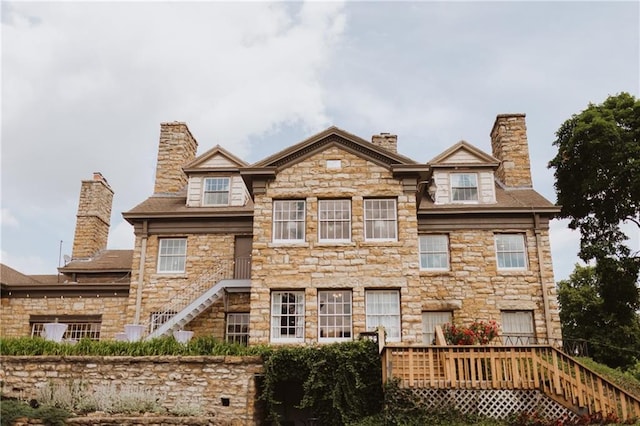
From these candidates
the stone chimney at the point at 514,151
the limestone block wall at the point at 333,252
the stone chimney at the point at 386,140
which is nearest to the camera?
the limestone block wall at the point at 333,252

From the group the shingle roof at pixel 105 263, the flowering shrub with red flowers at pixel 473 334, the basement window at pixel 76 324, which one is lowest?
the flowering shrub with red flowers at pixel 473 334

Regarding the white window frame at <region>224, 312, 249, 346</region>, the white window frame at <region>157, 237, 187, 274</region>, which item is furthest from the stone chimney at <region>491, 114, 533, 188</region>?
the white window frame at <region>157, 237, 187, 274</region>

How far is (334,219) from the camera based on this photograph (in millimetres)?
17375

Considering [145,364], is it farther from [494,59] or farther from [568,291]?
[568,291]

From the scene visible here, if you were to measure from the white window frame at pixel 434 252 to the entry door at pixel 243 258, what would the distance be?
19.7 ft

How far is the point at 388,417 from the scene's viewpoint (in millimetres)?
12328

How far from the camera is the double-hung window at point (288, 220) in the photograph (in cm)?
1731

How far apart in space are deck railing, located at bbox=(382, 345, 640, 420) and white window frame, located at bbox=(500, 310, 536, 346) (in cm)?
545

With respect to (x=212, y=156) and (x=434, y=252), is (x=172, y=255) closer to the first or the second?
(x=212, y=156)

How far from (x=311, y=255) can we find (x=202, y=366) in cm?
467

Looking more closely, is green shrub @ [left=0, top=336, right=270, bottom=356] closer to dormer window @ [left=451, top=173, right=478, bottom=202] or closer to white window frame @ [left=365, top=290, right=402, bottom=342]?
white window frame @ [left=365, top=290, right=402, bottom=342]

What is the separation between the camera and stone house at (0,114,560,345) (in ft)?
54.6

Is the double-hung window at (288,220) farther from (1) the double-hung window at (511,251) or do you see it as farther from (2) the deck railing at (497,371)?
(1) the double-hung window at (511,251)

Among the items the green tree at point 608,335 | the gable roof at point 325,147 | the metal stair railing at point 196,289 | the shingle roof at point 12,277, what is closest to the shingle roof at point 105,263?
the shingle roof at point 12,277
